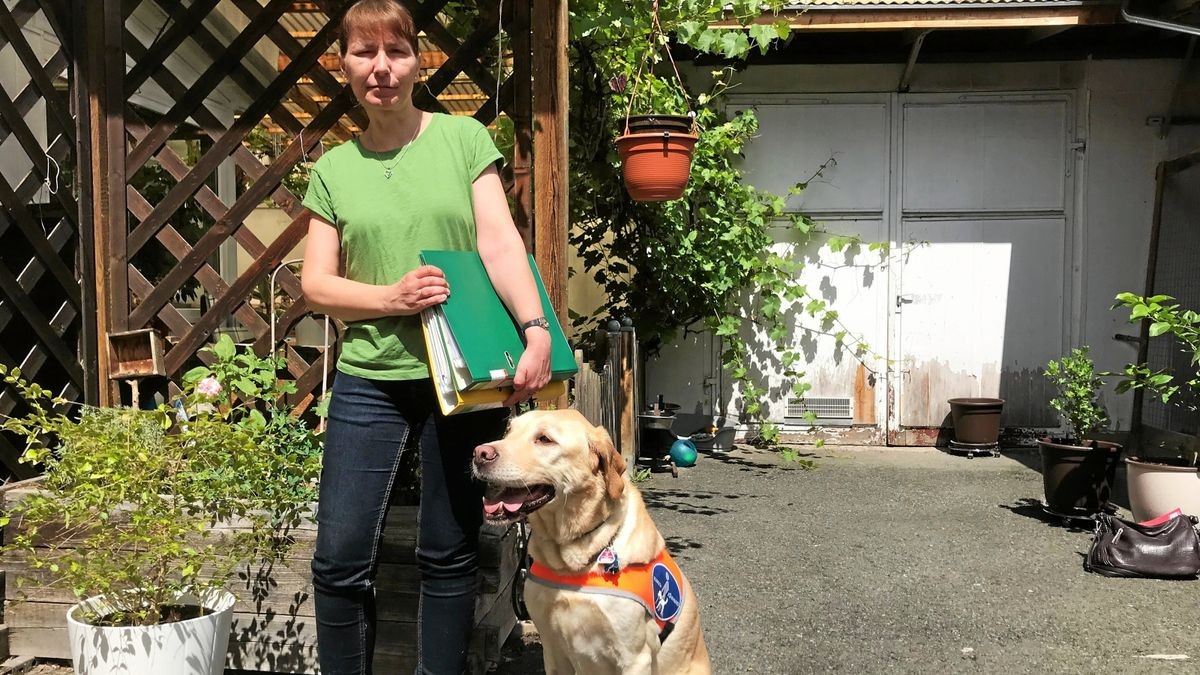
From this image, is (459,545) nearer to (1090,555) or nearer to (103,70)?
(103,70)

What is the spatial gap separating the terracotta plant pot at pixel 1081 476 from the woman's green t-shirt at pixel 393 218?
15.0 feet

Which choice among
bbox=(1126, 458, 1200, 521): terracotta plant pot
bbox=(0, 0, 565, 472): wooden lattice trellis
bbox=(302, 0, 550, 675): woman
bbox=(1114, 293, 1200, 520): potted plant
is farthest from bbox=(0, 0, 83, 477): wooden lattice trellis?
bbox=(1126, 458, 1200, 521): terracotta plant pot

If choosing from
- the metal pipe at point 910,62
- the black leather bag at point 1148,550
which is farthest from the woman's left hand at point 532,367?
the metal pipe at point 910,62

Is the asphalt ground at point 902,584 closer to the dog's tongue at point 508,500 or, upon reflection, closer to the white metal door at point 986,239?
the dog's tongue at point 508,500

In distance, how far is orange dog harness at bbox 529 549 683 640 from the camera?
2361 millimetres

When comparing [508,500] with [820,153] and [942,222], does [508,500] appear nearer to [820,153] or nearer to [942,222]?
[820,153]

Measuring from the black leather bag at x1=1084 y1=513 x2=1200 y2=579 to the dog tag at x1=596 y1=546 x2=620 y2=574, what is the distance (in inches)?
132

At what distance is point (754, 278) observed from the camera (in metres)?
7.73

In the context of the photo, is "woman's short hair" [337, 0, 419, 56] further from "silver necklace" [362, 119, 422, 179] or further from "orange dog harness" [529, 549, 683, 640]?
"orange dog harness" [529, 549, 683, 640]

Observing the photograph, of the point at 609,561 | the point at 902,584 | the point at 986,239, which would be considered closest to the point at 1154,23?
the point at 986,239

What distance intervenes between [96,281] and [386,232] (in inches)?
79.4

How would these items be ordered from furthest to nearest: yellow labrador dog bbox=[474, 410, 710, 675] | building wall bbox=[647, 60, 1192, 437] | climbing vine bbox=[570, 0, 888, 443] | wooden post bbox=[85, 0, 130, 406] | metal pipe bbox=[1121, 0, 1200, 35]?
building wall bbox=[647, 60, 1192, 437] → metal pipe bbox=[1121, 0, 1200, 35] → climbing vine bbox=[570, 0, 888, 443] → wooden post bbox=[85, 0, 130, 406] → yellow labrador dog bbox=[474, 410, 710, 675]

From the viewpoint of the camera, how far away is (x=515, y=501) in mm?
2256

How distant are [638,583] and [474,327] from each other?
821 mm
